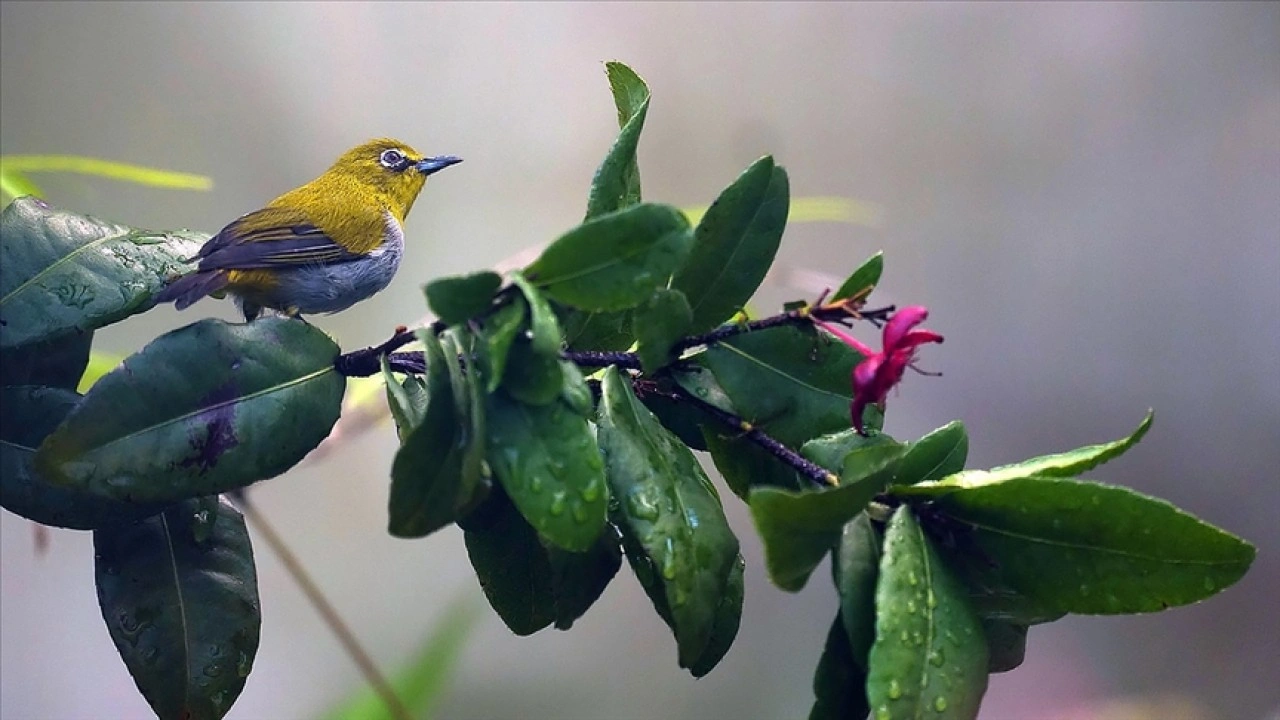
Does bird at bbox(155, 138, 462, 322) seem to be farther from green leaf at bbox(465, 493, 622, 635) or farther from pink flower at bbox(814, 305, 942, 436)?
pink flower at bbox(814, 305, 942, 436)

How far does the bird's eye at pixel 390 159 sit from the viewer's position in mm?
778

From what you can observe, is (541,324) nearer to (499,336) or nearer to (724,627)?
(499,336)

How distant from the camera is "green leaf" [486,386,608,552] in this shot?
0.36 metres

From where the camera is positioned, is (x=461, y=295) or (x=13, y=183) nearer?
(x=461, y=295)

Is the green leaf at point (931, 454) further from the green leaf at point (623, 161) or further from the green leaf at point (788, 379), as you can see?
the green leaf at point (623, 161)

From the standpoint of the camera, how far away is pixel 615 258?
0.38 metres

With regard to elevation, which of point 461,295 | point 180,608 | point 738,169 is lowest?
point 180,608

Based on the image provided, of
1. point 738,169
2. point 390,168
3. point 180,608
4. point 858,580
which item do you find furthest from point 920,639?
point 738,169

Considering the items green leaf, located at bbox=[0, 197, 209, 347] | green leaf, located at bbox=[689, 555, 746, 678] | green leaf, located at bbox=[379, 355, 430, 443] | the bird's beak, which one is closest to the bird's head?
the bird's beak

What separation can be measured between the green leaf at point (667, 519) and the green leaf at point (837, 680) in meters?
0.06

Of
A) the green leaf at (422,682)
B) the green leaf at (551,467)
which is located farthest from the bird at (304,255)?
the green leaf at (422,682)

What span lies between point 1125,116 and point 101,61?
197 centimetres

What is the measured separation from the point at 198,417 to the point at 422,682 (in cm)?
81

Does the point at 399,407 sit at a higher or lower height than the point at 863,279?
lower
